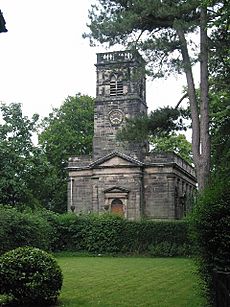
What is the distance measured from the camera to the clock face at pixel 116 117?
136ft

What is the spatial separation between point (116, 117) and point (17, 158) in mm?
9032

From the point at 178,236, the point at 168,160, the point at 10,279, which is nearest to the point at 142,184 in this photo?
the point at 168,160

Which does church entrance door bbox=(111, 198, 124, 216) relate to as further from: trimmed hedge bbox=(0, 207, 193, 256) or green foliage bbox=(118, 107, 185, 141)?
green foliage bbox=(118, 107, 185, 141)

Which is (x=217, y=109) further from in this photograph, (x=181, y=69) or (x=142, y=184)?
(x=142, y=184)

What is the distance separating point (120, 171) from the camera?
40531 mm

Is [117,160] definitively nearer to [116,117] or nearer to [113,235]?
[116,117]

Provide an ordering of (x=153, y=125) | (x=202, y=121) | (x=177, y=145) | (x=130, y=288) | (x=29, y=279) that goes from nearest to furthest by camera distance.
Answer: (x=29, y=279)
(x=130, y=288)
(x=202, y=121)
(x=153, y=125)
(x=177, y=145)

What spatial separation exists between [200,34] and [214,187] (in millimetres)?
12895

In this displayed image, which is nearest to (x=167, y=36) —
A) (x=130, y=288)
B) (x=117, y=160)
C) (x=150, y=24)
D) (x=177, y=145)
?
(x=150, y=24)

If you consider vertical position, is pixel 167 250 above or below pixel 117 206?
below

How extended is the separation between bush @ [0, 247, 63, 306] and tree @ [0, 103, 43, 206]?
26371 millimetres

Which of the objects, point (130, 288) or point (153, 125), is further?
point (153, 125)

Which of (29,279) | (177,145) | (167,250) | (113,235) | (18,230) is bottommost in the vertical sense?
(167,250)

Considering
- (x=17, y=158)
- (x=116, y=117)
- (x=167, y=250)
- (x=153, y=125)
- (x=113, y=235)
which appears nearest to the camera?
(x=153, y=125)
